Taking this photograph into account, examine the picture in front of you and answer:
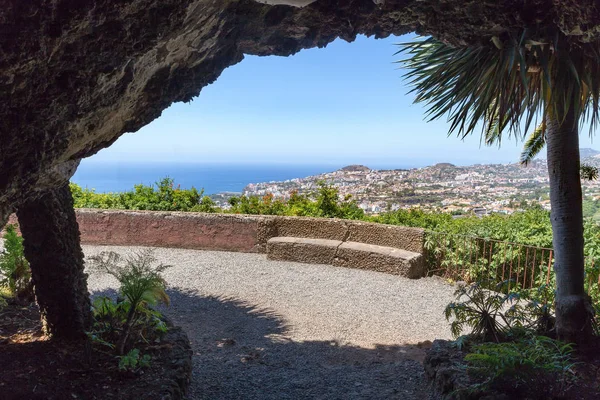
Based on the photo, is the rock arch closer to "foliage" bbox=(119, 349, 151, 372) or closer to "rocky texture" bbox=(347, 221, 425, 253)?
"foliage" bbox=(119, 349, 151, 372)

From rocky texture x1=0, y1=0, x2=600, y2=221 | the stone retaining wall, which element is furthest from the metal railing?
rocky texture x1=0, y1=0, x2=600, y2=221

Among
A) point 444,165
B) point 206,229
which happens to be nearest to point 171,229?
point 206,229

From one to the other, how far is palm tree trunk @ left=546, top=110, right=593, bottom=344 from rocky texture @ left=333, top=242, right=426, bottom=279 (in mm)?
3369

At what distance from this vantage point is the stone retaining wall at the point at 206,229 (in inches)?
320

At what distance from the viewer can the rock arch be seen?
1.98 meters

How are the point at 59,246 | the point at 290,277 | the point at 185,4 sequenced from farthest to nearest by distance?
the point at 290,277 → the point at 59,246 → the point at 185,4

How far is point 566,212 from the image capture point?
373cm

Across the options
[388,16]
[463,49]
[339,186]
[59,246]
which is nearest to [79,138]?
[59,246]

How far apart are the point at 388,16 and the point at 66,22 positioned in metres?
2.18

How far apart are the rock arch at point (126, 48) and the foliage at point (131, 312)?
0.26 meters

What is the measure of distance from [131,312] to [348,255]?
459 centimetres

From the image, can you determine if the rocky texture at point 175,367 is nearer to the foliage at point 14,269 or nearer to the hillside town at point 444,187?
the foliage at point 14,269

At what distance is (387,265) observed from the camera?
23.9 feet

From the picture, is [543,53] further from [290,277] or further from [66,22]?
[290,277]
